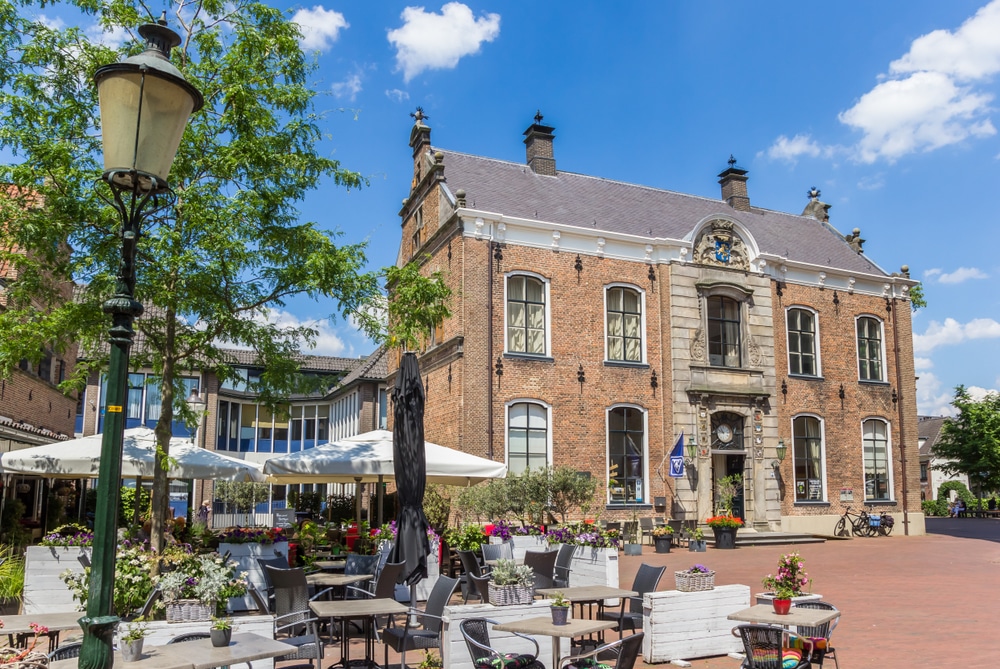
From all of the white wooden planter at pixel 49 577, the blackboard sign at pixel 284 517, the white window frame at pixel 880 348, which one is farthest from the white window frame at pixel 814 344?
the white wooden planter at pixel 49 577

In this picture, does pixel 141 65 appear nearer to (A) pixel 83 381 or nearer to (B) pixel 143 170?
(B) pixel 143 170

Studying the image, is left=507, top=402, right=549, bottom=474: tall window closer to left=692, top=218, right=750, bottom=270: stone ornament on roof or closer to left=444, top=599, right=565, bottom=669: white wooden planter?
left=692, top=218, right=750, bottom=270: stone ornament on roof

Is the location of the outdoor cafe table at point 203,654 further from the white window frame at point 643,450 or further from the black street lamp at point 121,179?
the white window frame at point 643,450

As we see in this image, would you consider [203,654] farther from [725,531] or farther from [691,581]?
[725,531]

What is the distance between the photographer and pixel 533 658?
628 centimetres

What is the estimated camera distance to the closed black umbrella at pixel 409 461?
9.74 m

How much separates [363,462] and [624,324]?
11419 mm

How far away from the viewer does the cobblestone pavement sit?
7988 mm

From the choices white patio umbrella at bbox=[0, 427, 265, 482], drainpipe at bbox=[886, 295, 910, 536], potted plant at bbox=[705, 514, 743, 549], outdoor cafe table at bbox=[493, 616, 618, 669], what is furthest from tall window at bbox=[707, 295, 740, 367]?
outdoor cafe table at bbox=[493, 616, 618, 669]

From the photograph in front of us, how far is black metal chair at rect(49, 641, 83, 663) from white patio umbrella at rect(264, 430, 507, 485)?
6.42 metres

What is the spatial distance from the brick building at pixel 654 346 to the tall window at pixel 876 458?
57mm

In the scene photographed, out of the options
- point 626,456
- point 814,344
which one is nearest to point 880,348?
point 814,344

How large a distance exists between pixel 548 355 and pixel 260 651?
52.0 ft

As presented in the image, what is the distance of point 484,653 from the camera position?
6.07 m
